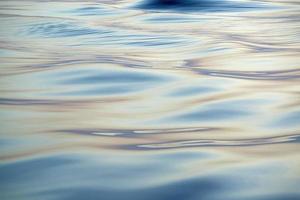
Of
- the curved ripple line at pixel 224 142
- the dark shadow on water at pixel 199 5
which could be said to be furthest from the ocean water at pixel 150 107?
the dark shadow on water at pixel 199 5

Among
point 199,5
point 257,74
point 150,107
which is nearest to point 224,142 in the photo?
point 150,107

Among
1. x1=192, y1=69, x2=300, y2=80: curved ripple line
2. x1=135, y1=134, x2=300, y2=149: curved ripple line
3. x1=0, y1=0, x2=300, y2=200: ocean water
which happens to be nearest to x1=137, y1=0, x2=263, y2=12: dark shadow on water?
x1=0, y1=0, x2=300, y2=200: ocean water

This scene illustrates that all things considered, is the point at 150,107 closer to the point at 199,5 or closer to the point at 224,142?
the point at 224,142

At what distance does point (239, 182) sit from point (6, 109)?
902mm

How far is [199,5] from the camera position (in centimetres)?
452

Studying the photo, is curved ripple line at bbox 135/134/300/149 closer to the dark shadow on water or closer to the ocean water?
the ocean water

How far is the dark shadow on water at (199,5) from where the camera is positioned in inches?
174

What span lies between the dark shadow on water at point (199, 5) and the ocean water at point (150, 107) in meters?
0.24

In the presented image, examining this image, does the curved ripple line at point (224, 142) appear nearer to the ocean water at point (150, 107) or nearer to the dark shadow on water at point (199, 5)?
the ocean water at point (150, 107)

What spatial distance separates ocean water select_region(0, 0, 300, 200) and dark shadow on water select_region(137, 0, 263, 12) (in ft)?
0.80

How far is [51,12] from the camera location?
172 inches

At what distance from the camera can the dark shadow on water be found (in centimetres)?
441

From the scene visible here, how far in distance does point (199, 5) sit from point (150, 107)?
2.36m

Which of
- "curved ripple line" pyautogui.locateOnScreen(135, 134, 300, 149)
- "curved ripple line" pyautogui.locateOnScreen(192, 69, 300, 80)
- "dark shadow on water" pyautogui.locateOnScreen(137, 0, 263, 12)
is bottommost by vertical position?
"dark shadow on water" pyautogui.locateOnScreen(137, 0, 263, 12)
